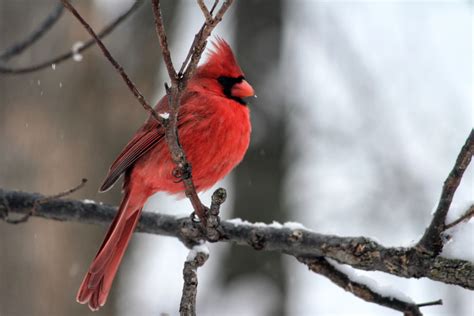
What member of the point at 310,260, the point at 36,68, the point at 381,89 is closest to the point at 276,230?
the point at 310,260

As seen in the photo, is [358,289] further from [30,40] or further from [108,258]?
[30,40]

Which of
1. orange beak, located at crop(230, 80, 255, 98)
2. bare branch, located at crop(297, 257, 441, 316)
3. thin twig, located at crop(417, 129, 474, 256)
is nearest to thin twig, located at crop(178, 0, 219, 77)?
thin twig, located at crop(417, 129, 474, 256)

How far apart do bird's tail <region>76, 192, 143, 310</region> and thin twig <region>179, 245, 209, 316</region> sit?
782mm

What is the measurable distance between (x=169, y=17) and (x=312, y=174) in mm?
2186

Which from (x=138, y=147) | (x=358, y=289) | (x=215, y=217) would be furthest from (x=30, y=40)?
(x=358, y=289)

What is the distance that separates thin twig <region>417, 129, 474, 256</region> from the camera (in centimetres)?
213

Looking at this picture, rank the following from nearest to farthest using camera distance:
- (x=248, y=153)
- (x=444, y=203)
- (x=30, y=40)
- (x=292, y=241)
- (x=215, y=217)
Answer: (x=444, y=203) < (x=215, y=217) < (x=292, y=241) < (x=30, y=40) < (x=248, y=153)

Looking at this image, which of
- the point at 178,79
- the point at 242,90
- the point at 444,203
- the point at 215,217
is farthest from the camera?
the point at 242,90

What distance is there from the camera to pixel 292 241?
9.21 ft

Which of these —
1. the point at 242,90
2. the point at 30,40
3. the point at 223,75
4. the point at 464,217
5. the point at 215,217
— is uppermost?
the point at 223,75

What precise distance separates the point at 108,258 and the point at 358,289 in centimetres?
127

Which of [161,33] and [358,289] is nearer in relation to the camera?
[161,33]

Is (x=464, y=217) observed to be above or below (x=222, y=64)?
below

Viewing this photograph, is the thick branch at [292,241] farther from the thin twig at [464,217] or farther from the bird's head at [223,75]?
the bird's head at [223,75]
